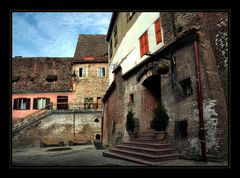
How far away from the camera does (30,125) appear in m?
24.5

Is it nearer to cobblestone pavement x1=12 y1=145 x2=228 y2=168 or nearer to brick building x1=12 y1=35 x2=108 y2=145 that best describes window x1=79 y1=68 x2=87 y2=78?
brick building x1=12 y1=35 x2=108 y2=145

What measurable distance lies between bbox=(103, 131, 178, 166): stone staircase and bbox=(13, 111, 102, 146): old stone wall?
15.9 metres

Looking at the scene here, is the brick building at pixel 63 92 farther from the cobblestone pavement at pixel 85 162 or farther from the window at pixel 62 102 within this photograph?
the cobblestone pavement at pixel 85 162

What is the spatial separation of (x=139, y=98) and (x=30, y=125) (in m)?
16.4

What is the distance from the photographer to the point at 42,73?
32438 millimetres

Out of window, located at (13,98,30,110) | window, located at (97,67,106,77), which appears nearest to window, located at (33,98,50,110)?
window, located at (13,98,30,110)

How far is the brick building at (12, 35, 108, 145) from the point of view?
84.5 feet

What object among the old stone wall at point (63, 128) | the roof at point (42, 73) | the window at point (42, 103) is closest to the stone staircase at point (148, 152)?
the old stone wall at point (63, 128)

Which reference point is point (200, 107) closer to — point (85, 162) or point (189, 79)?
point (189, 79)

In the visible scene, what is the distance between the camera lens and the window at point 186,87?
27.8 ft

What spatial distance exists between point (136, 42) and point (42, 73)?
22125 millimetres

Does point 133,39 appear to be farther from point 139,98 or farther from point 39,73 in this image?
point 39,73

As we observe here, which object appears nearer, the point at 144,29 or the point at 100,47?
the point at 144,29
